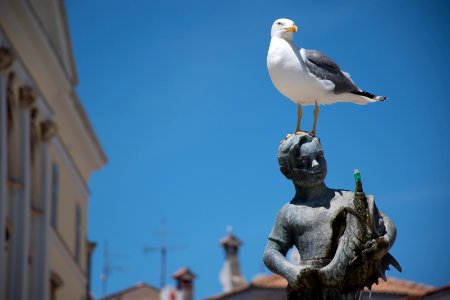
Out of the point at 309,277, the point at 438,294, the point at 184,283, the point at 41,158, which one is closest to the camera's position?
the point at 309,277

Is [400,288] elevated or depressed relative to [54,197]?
depressed

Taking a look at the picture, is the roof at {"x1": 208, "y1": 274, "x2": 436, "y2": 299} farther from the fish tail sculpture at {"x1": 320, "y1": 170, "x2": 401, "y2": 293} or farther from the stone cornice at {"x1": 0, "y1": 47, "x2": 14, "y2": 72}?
the fish tail sculpture at {"x1": 320, "y1": 170, "x2": 401, "y2": 293}

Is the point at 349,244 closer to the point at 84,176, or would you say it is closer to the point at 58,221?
the point at 58,221

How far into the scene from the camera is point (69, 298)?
42.1 m

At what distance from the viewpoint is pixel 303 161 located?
8.75 metres

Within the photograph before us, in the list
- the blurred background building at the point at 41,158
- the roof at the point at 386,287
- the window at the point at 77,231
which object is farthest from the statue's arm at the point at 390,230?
the window at the point at 77,231

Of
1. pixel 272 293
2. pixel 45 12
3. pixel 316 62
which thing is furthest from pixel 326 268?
pixel 45 12

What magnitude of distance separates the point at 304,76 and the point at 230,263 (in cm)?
4132

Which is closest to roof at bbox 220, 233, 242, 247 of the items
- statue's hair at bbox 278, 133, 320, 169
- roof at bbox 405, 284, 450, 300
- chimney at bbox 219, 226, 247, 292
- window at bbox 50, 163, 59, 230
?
chimney at bbox 219, 226, 247, 292

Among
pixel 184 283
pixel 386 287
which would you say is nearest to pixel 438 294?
pixel 386 287

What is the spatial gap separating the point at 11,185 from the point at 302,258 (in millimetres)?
24486

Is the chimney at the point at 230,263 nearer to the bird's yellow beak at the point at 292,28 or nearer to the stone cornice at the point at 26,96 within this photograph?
the stone cornice at the point at 26,96

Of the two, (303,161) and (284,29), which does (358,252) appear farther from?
(284,29)

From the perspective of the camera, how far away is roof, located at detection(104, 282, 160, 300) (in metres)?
54.5
